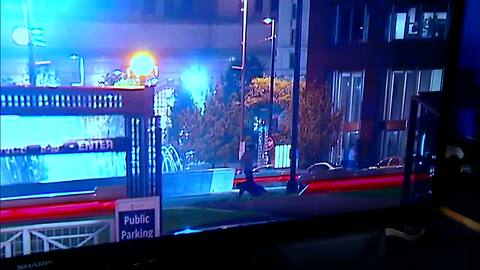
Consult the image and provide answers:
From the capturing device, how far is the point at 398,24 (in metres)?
1.17

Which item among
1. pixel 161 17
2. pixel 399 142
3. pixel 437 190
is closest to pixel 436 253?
pixel 437 190

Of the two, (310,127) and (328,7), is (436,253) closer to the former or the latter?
(310,127)

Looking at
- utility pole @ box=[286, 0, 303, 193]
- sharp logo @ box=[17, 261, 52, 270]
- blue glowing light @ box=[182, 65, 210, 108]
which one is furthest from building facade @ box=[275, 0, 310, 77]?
sharp logo @ box=[17, 261, 52, 270]

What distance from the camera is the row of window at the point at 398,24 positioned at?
3.69ft

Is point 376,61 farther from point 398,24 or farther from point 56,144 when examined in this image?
point 56,144

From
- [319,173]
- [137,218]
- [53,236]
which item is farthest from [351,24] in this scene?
[53,236]

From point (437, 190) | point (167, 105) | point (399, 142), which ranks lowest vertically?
point (437, 190)

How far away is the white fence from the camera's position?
93cm

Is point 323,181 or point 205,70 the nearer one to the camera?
point 205,70

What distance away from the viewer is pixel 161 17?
0.97m

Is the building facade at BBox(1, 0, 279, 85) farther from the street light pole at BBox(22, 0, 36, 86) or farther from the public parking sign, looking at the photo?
the public parking sign

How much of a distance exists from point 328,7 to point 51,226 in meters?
0.67

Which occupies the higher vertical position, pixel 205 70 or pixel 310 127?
pixel 205 70

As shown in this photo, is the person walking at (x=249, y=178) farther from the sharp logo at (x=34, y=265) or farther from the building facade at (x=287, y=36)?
the sharp logo at (x=34, y=265)
